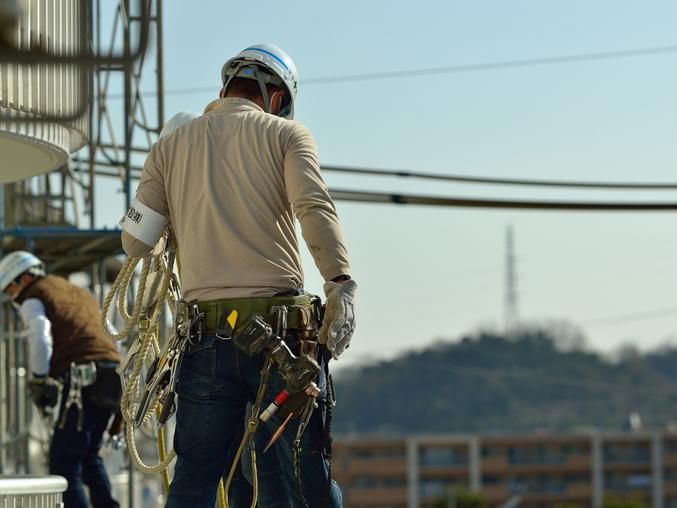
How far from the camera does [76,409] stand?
9.84 m

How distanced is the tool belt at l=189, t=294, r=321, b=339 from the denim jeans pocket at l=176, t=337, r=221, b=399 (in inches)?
2.1

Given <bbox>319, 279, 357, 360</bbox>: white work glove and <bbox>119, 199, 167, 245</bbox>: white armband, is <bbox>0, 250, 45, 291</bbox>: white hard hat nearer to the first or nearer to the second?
<bbox>119, 199, 167, 245</bbox>: white armband

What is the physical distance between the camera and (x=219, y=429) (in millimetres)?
6176

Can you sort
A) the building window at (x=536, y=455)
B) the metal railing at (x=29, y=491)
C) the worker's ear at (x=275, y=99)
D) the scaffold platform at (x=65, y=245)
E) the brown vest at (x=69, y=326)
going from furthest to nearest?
the building window at (x=536, y=455) < the scaffold platform at (x=65, y=245) < the brown vest at (x=69, y=326) < the metal railing at (x=29, y=491) < the worker's ear at (x=275, y=99)

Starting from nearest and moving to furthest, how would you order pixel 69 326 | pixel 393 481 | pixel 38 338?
pixel 38 338, pixel 69 326, pixel 393 481

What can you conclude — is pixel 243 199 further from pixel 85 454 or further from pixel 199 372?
pixel 85 454

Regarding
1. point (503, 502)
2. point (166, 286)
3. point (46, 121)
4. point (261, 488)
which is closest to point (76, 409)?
point (166, 286)

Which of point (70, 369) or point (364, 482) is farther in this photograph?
point (364, 482)

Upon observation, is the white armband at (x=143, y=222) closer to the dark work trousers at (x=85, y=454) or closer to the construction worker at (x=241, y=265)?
the construction worker at (x=241, y=265)

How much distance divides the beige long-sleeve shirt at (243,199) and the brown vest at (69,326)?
3630mm

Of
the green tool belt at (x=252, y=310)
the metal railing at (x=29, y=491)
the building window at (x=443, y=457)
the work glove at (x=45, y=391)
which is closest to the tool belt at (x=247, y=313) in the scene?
the green tool belt at (x=252, y=310)

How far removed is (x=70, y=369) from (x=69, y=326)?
24cm

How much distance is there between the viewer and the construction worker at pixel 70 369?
973 centimetres

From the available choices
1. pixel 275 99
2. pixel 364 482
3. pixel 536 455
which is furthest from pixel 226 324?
pixel 536 455
